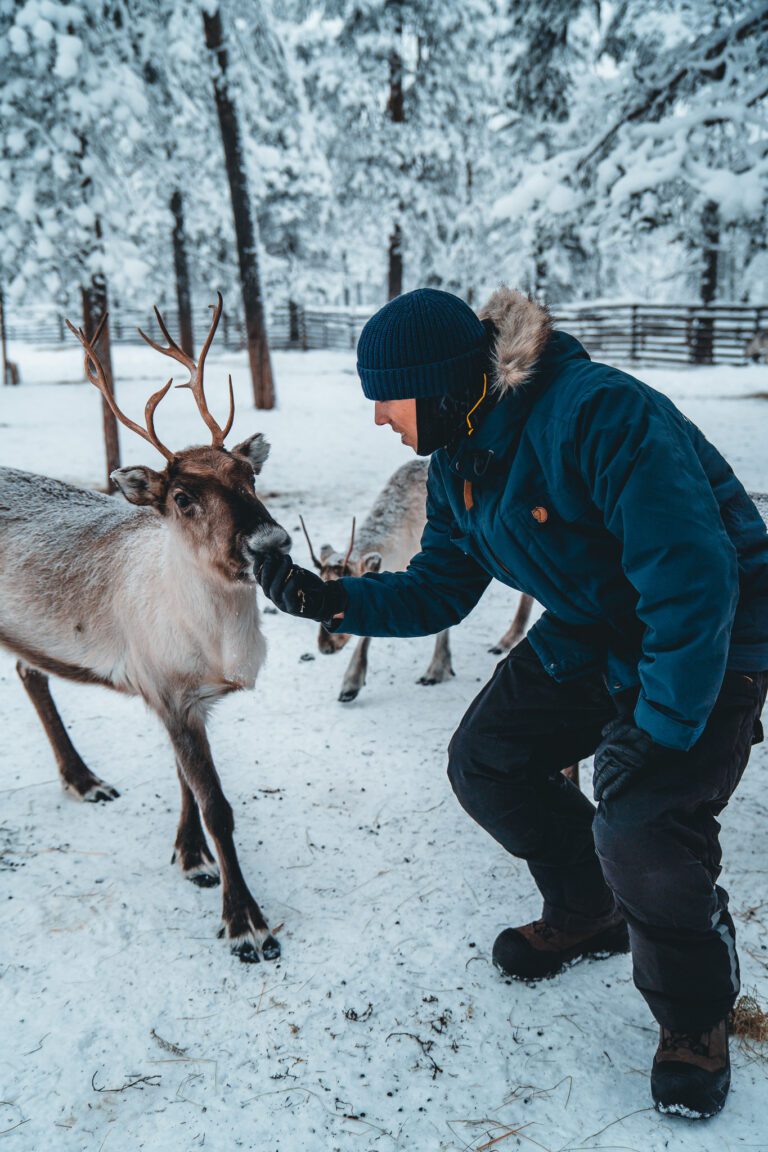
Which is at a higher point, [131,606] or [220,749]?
[131,606]

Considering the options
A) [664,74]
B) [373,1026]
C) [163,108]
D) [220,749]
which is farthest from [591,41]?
[373,1026]

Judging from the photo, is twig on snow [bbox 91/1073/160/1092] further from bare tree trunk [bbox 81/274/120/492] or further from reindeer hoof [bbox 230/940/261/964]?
bare tree trunk [bbox 81/274/120/492]

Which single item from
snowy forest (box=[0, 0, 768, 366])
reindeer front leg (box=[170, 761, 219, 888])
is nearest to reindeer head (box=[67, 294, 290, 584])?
reindeer front leg (box=[170, 761, 219, 888])

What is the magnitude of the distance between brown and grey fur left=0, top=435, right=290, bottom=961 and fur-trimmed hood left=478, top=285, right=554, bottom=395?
3.27ft

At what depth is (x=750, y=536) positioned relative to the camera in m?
1.97

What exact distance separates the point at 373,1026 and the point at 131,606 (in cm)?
180

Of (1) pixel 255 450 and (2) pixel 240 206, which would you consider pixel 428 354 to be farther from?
(2) pixel 240 206

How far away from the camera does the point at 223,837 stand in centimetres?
286

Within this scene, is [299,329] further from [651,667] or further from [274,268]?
[651,667]

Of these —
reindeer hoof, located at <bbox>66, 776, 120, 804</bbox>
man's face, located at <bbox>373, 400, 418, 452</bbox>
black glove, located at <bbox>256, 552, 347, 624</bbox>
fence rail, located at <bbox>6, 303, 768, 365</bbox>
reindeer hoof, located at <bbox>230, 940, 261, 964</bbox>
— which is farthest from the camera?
fence rail, located at <bbox>6, 303, 768, 365</bbox>

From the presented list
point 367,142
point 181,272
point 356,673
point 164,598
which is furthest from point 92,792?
point 181,272

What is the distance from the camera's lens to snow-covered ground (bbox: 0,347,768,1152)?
204cm

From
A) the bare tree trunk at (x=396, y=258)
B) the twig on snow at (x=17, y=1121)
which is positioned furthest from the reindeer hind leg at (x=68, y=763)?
the bare tree trunk at (x=396, y=258)

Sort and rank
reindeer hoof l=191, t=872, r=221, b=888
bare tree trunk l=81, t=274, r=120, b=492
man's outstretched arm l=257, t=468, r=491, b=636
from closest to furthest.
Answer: man's outstretched arm l=257, t=468, r=491, b=636 → reindeer hoof l=191, t=872, r=221, b=888 → bare tree trunk l=81, t=274, r=120, b=492
